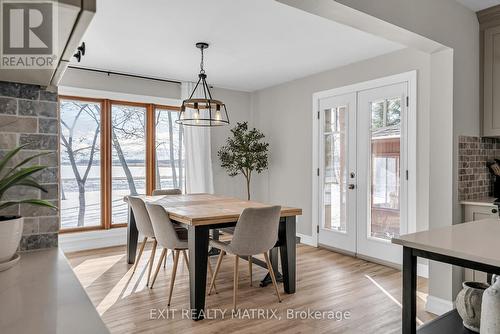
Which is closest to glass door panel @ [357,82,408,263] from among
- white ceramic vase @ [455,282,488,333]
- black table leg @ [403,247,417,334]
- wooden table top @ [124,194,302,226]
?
wooden table top @ [124,194,302,226]

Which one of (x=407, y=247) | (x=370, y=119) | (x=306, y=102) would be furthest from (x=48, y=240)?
(x=306, y=102)

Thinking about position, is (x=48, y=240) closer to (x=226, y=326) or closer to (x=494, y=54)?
(x=226, y=326)

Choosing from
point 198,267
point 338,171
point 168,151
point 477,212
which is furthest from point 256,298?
point 168,151

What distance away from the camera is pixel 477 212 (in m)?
2.63

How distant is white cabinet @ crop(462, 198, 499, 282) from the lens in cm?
256

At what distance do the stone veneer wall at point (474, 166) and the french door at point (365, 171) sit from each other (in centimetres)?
84

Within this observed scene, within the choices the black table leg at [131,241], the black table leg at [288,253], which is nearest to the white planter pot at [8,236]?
the black table leg at [288,253]

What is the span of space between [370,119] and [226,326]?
9.66ft

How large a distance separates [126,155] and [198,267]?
2958 mm

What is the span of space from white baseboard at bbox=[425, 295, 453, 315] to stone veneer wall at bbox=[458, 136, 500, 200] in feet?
2.72

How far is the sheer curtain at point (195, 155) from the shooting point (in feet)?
17.4

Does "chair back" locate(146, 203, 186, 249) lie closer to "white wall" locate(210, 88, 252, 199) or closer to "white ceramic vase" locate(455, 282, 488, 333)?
"white ceramic vase" locate(455, 282, 488, 333)

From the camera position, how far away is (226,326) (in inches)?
97.9

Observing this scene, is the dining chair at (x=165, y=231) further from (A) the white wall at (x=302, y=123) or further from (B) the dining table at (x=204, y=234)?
(A) the white wall at (x=302, y=123)
